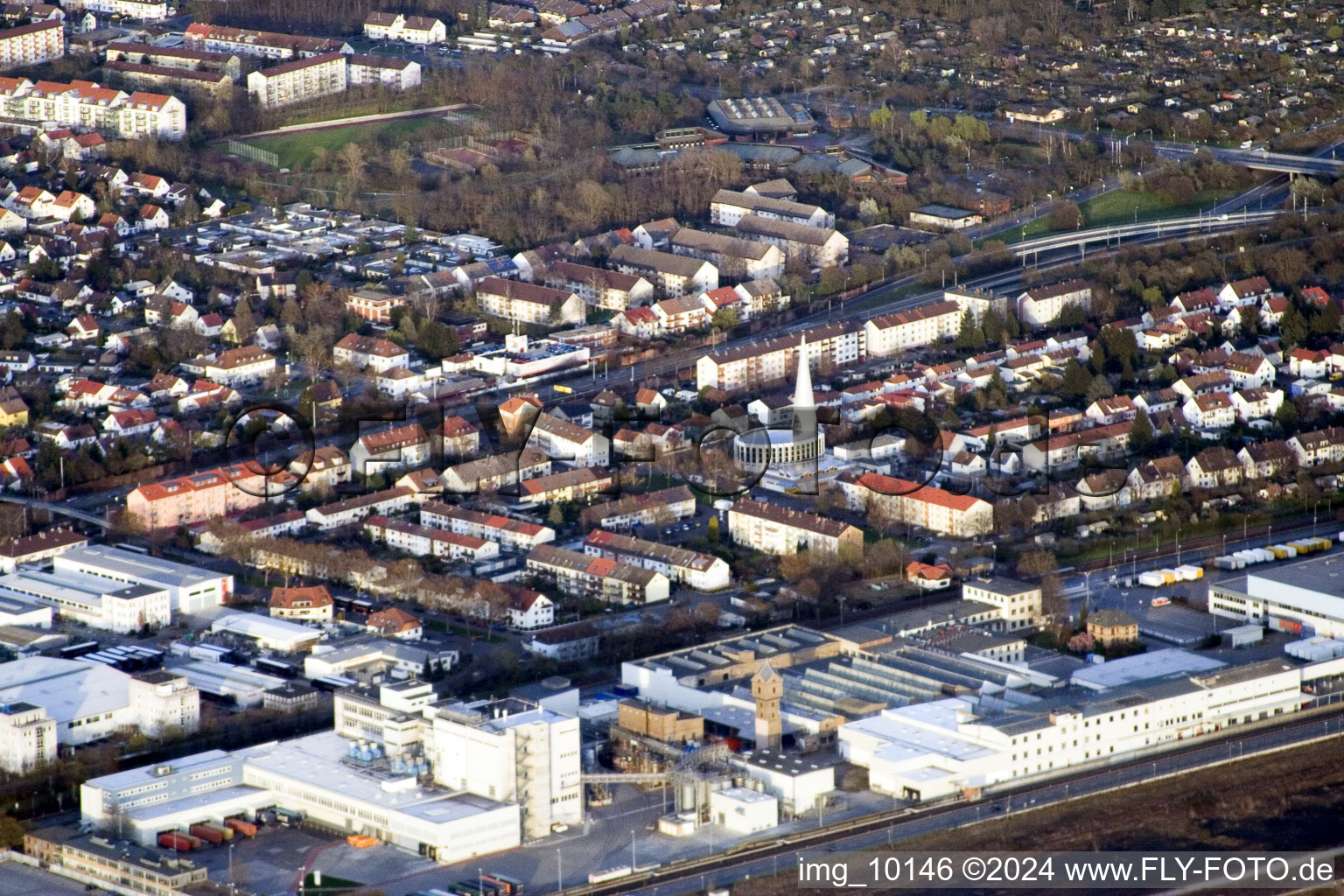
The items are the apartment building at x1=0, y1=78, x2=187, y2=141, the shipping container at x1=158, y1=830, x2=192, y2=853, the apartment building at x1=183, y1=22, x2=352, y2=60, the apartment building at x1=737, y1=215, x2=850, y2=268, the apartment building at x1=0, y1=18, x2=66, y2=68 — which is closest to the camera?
the shipping container at x1=158, y1=830, x2=192, y2=853

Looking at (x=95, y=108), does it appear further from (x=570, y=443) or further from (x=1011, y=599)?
(x=1011, y=599)

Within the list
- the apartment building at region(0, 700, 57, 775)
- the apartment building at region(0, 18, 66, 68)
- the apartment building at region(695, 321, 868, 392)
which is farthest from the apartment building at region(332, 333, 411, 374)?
the apartment building at region(0, 18, 66, 68)

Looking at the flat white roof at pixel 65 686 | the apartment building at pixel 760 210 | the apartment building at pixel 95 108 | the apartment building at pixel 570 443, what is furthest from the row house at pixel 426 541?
the apartment building at pixel 95 108

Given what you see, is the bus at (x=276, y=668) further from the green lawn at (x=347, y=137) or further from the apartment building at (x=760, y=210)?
the green lawn at (x=347, y=137)

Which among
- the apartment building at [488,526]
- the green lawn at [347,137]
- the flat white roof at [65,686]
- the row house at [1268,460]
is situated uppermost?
the green lawn at [347,137]

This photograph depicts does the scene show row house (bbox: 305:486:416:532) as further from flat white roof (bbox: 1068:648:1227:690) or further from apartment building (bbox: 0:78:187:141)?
apartment building (bbox: 0:78:187:141)

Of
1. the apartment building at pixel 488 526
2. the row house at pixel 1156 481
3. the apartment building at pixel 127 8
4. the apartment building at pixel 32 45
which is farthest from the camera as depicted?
the apartment building at pixel 127 8

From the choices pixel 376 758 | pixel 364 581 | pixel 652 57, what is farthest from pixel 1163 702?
pixel 652 57

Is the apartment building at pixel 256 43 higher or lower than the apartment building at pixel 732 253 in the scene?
higher

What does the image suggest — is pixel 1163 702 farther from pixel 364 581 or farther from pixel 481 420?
pixel 481 420
